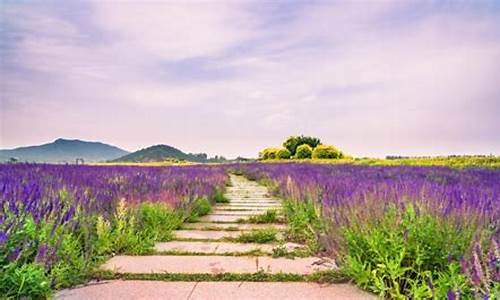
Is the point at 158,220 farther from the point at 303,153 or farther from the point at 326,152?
the point at 303,153

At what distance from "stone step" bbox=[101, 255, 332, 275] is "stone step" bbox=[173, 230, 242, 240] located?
2.46 ft

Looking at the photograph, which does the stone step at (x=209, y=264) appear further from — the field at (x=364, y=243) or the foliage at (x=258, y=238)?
the foliage at (x=258, y=238)

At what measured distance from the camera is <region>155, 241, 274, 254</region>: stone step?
10.2ft

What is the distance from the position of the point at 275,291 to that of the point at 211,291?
37 cm

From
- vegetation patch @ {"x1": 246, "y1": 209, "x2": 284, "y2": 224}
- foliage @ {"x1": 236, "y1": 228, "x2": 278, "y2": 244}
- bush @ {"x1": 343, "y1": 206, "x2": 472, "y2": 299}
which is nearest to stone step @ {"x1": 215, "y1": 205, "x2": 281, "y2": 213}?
vegetation patch @ {"x1": 246, "y1": 209, "x2": 284, "y2": 224}

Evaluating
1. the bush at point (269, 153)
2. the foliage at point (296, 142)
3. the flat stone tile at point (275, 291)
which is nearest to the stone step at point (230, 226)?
the flat stone tile at point (275, 291)

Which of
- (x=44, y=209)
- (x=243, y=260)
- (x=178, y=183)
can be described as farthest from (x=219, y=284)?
(x=178, y=183)

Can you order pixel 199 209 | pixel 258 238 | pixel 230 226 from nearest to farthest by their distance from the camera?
pixel 258 238 < pixel 230 226 < pixel 199 209

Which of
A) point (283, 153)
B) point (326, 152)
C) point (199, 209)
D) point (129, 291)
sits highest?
point (283, 153)

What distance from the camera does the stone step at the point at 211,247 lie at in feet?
10.2

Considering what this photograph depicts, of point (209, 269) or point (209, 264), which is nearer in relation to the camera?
point (209, 269)

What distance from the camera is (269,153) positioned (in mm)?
38188

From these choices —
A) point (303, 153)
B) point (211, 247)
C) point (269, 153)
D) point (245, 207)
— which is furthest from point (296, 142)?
point (211, 247)

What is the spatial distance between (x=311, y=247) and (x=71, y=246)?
70.8 inches
